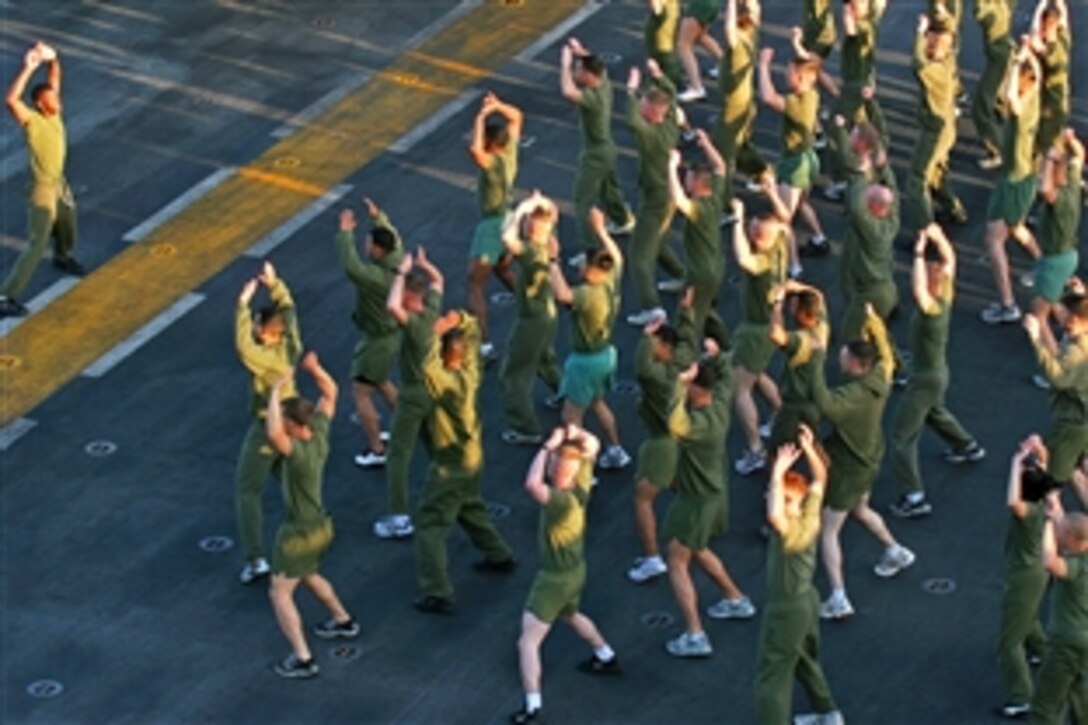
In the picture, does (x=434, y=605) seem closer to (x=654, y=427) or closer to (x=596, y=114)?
(x=654, y=427)

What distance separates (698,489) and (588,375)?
2.60 m

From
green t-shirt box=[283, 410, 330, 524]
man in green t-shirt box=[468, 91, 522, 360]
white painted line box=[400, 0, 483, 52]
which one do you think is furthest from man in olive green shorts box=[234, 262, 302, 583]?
white painted line box=[400, 0, 483, 52]

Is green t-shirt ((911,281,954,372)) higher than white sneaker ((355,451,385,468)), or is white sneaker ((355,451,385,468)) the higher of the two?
green t-shirt ((911,281,954,372))

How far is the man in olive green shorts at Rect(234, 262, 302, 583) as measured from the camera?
24875mm

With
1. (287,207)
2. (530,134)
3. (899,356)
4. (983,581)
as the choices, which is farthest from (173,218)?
(983,581)

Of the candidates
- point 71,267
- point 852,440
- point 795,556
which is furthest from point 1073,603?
point 71,267

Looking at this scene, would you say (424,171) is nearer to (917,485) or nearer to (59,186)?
(59,186)

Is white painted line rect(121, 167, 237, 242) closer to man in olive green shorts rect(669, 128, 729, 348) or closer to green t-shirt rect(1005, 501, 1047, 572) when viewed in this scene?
man in olive green shorts rect(669, 128, 729, 348)

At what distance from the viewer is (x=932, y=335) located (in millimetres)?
25281

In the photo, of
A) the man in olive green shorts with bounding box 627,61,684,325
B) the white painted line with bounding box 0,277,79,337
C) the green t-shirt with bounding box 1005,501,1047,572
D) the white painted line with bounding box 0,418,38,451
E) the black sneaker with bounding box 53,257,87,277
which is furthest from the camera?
the black sneaker with bounding box 53,257,87,277

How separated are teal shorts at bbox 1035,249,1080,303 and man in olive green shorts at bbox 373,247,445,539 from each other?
5473 millimetres

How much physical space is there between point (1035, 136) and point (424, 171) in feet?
21.3

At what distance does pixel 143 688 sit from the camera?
2394 cm

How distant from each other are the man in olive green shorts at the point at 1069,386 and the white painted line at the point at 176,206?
9839 millimetres
